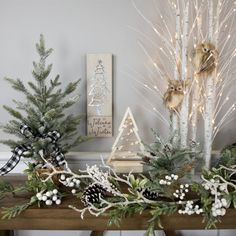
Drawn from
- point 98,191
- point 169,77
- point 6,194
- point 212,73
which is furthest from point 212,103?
point 6,194

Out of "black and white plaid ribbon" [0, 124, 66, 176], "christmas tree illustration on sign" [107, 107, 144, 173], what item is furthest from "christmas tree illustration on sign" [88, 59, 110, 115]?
"black and white plaid ribbon" [0, 124, 66, 176]

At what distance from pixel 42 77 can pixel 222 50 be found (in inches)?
24.1

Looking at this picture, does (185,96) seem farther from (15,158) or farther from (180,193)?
(15,158)

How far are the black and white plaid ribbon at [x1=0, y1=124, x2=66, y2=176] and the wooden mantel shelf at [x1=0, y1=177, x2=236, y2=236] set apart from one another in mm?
154

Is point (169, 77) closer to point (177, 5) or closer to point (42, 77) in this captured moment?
point (177, 5)

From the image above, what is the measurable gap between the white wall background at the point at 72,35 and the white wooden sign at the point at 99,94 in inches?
1.0

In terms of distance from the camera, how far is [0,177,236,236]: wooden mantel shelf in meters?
0.72

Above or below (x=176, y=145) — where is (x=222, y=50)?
above

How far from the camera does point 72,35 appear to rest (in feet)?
3.35

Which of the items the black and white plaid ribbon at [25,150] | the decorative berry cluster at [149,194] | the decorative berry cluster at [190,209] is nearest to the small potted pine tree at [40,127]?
the black and white plaid ribbon at [25,150]

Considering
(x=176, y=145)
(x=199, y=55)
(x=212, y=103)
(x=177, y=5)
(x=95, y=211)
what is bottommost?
(x=95, y=211)

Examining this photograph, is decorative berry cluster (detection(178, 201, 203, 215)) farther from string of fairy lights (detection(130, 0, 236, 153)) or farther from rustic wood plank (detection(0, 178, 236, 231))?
string of fairy lights (detection(130, 0, 236, 153))

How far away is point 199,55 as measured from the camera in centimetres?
87

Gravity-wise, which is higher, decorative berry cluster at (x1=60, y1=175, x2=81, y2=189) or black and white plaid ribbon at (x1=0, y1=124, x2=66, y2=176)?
black and white plaid ribbon at (x1=0, y1=124, x2=66, y2=176)
